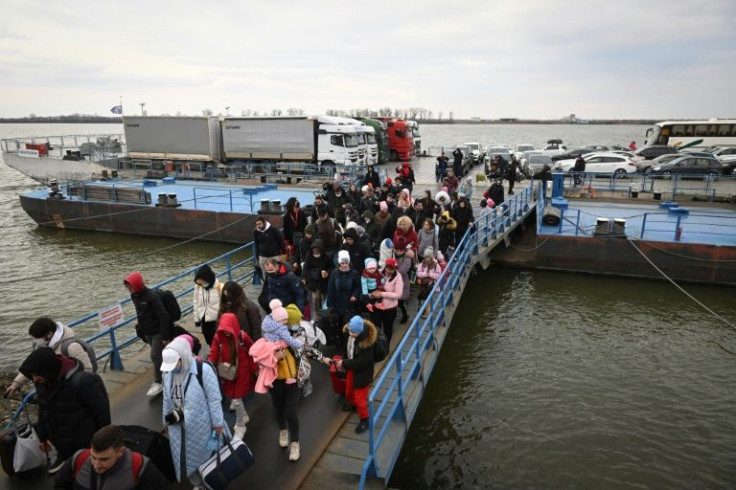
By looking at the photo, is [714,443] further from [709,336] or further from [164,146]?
[164,146]

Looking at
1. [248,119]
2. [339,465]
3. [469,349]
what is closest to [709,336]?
[469,349]

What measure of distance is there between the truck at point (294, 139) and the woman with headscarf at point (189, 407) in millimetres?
23913

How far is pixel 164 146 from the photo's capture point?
30.0 meters

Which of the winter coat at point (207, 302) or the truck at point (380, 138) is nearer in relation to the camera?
the winter coat at point (207, 302)

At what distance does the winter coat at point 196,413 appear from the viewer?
14.0ft

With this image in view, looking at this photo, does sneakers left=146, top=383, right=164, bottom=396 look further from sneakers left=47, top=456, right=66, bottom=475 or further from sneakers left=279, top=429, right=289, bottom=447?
sneakers left=279, top=429, right=289, bottom=447

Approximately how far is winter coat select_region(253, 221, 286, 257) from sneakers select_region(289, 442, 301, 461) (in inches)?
170

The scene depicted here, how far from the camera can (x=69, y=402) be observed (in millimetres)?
4293

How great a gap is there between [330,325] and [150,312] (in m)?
2.40

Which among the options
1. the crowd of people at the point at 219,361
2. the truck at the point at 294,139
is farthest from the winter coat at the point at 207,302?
the truck at the point at 294,139

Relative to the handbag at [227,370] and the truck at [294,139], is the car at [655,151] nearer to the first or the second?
the truck at [294,139]

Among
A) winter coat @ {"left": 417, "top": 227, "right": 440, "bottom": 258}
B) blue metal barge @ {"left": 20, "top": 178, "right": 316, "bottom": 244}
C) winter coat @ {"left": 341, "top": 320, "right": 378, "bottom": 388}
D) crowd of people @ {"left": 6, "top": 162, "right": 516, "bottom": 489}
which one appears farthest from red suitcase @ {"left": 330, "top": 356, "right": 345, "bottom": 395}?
blue metal barge @ {"left": 20, "top": 178, "right": 316, "bottom": 244}

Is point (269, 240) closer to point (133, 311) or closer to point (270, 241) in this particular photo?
point (270, 241)

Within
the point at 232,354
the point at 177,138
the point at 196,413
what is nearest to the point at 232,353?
the point at 232,354
